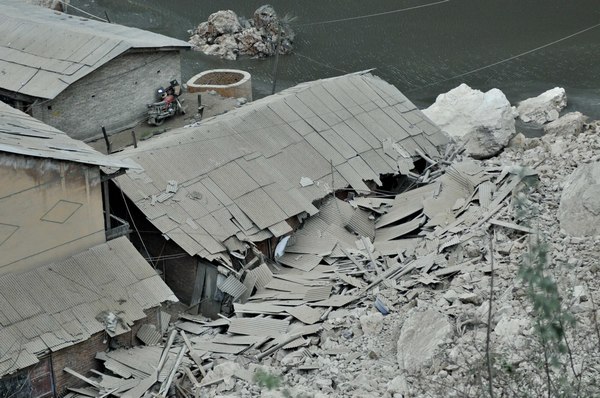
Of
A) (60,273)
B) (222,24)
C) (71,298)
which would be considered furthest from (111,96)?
(222,24)

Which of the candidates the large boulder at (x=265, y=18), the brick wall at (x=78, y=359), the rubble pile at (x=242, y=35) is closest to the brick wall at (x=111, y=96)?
the brick wall at (x=78, y=359)

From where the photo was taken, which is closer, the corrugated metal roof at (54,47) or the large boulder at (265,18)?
the corrugated metal roof at (54,47)

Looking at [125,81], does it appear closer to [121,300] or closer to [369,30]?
[121,300]

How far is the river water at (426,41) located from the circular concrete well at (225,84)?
4395 mm

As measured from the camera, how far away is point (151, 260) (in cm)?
1827

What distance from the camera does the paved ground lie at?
2434 centimetres

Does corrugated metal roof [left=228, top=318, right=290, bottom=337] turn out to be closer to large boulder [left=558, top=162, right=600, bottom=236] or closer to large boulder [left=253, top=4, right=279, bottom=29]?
large boulder [left=558, top=162, right=600, bottom=236]

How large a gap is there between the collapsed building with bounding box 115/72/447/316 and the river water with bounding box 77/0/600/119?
9113mm

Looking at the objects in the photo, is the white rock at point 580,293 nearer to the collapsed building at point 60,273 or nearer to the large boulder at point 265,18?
the collapsed building at point 60,273

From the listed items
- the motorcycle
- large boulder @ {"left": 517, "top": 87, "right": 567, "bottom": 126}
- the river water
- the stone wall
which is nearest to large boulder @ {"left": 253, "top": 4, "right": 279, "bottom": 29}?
the river water

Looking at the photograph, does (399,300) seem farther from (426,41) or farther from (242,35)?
(426,41)

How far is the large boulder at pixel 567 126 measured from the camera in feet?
82.8

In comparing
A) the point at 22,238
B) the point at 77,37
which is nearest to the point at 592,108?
the point at 77,37

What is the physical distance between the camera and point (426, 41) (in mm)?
38250
